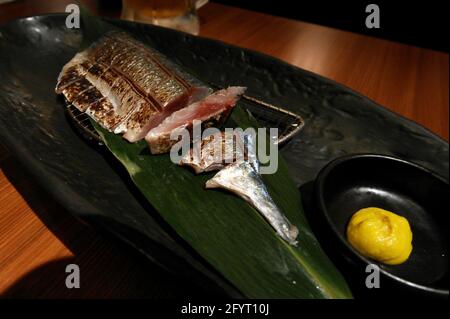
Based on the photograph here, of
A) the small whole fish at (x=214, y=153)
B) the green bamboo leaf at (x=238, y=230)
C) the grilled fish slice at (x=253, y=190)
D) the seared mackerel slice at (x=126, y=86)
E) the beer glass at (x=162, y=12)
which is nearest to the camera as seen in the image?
the green bamboo leaf at (x=238, y=230)

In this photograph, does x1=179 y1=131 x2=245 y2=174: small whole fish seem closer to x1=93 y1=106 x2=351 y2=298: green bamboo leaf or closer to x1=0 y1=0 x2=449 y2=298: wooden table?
x1=93 y1=106 x2=351 y2=298: green bamboo leaf

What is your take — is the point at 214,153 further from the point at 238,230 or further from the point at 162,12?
the point at 162,12

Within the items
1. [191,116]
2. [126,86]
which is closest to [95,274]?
[191,116]

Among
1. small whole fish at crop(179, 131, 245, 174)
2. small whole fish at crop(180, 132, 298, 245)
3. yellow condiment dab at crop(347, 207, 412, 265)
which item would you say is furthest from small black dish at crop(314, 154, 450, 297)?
small whole fish at crop(179, 131, 245, 174)

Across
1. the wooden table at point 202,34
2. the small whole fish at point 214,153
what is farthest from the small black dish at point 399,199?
the wooden table at point 202,34

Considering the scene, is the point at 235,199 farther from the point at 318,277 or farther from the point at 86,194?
the point at 86,194

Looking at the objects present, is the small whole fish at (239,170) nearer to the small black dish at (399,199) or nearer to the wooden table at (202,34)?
the small black dish at (399,199)

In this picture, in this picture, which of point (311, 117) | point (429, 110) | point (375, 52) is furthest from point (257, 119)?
point (375, 52)
